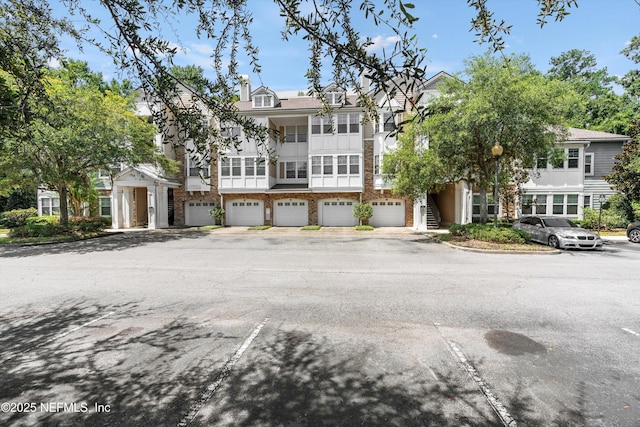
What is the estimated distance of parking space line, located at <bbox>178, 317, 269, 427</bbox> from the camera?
300cm

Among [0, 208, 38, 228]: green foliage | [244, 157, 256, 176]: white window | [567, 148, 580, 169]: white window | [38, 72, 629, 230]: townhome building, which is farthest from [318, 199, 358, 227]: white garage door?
[0, 208, 38, 228]: green foliage

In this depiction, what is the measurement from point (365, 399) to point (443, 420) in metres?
0.77

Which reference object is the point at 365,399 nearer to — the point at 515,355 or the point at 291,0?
the point at 515,355

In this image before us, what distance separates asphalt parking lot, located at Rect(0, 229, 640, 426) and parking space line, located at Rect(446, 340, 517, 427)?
16 millimetres

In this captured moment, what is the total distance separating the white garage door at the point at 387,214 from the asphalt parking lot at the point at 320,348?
16653 millimetres

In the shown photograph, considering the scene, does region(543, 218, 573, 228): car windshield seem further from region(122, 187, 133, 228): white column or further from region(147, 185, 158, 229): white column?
region(122, 187, 133, 228): white column

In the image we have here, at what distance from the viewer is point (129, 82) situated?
4.16 m

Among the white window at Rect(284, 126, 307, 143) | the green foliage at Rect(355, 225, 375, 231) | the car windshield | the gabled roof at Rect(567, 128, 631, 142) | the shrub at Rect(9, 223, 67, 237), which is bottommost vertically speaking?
the green foliage at Rect(355, 225, 375, 231)

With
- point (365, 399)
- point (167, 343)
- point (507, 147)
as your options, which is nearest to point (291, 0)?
point (365, 399)

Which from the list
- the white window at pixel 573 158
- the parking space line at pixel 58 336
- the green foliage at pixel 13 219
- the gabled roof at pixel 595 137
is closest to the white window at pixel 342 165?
the gabled roof at pixel 595 137

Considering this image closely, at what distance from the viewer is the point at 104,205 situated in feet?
92.8

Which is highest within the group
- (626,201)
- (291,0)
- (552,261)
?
(291,0)

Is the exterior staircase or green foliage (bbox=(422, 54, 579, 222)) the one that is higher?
green foliage (bbox=(422, 54, 579, 222))

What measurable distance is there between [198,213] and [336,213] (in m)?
12.5
